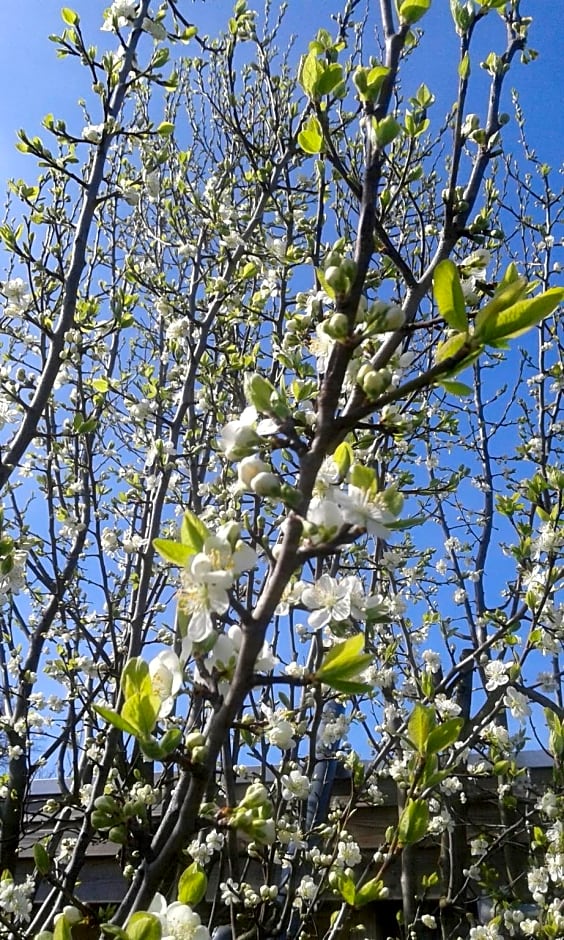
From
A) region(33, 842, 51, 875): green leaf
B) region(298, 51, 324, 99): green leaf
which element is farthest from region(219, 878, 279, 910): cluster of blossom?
region(298, 51, 324, 99): green leaf

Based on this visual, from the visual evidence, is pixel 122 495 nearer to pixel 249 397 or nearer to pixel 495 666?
pixel 495 666

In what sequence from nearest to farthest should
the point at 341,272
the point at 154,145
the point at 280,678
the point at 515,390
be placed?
1. the point at 280,678
2. the point at 341,272
3. the point at 154,145
4. the point at 515,390

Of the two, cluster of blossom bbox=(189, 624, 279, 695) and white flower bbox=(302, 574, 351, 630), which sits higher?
white flower bbox=(302, 574, 351, 630)

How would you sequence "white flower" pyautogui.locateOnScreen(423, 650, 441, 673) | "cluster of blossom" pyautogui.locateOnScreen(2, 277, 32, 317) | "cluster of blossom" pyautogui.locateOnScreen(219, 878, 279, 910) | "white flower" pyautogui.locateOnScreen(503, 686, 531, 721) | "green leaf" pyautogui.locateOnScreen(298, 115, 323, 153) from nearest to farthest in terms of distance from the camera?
1. "green leaf" pyautogui.locateOnScreen(298, 115, 323, 153)
2. "cluster of blossom" pyautogui.locateOnScreen(219, 878, 279, 910)
3. "white flower" pyautogui.locateOnScreen(503, 686, 531, 721)
4. "cluster of blossom" pyautogui.locateOnScreen(2, 277, 32, 317)
5. "white flower" pyautogui.locateOnScreen(423, 650, 441, 673)

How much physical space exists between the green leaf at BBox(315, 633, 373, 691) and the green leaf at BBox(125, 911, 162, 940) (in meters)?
0.33

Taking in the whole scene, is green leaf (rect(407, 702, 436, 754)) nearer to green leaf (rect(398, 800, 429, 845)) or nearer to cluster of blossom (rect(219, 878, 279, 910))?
green leaf (rect(398, 800, 429, 845))

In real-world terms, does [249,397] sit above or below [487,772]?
above

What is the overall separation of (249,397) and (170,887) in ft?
6.54

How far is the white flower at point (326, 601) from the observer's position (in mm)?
1177

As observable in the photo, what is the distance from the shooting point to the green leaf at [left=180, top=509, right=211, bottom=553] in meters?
0.96

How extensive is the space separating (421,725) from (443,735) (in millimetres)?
41

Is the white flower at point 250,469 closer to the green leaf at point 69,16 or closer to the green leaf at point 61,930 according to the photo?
the green leaf at point 61,930

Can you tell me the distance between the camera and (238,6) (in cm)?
392

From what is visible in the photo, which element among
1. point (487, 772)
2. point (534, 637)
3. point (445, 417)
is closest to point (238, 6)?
point (445, 417)
